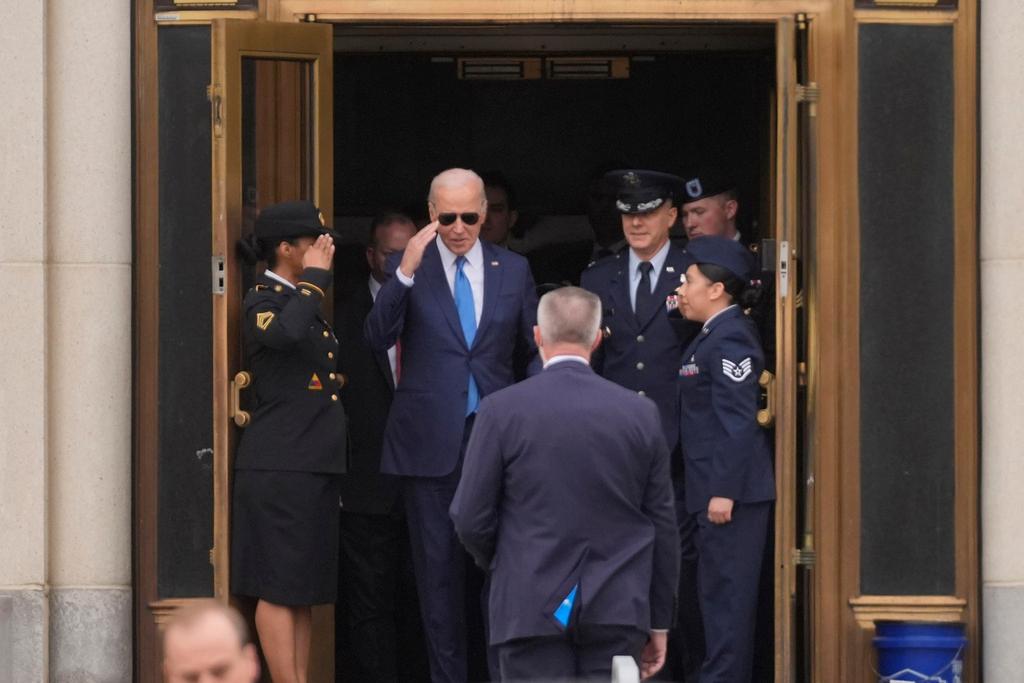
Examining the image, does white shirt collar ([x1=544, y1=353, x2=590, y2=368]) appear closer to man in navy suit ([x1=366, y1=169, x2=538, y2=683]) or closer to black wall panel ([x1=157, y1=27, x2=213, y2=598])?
man in navy suit ([x1=366, y1=169, x2=538, y2=683])

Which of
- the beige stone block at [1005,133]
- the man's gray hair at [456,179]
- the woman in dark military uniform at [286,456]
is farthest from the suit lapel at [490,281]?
the beige stone block at [1005,133]

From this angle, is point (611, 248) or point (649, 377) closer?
point (649, 377)

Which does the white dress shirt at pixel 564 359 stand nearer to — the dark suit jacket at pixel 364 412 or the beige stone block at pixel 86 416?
the dark suit jacket at pixel 364 412

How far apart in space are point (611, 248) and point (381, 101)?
2.69m

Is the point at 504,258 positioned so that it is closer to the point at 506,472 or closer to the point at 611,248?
the point at 611,248

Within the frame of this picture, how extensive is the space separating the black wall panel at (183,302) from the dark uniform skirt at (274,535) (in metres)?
0.51

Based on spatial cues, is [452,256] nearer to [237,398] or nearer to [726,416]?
[237,398]

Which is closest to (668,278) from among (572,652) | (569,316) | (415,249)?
(415,249)

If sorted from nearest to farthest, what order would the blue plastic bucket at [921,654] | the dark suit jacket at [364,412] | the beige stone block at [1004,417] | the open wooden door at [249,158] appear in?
the open wooden door at [249,158], the blue plastic bucket at [921,654], the beige stone block at [1004,417], the dark suit jacket at [364,412]

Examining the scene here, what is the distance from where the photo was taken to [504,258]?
8.54 m

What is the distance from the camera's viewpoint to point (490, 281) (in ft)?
27.8

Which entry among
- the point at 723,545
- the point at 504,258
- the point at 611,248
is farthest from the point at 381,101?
the point at 723,545

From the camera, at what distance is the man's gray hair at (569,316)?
262 inches

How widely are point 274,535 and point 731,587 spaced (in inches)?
68.7
